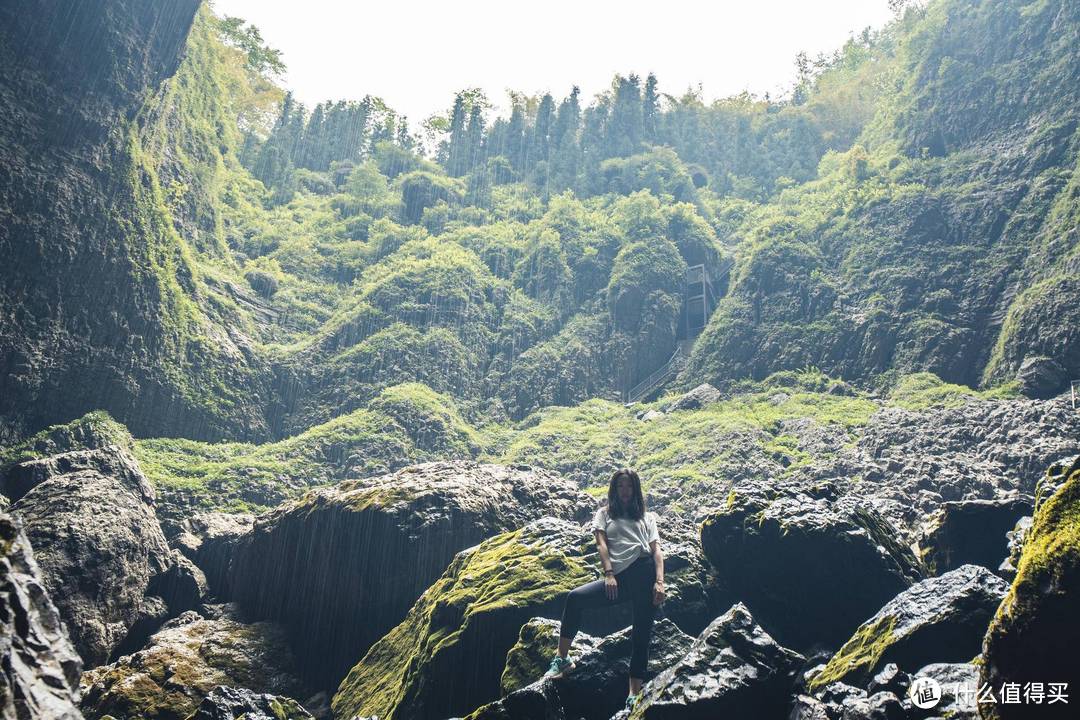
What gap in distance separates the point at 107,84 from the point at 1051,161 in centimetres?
3221

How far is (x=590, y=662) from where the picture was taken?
6.51 meters

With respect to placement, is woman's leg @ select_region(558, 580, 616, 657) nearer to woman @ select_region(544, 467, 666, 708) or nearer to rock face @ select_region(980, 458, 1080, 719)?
woman @ select_region(544, 467, 666, 708)

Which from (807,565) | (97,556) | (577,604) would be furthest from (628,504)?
(97,556)

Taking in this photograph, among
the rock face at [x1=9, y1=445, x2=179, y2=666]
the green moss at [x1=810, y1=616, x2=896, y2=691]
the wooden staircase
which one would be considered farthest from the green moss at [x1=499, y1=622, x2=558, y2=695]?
the wooden staircase

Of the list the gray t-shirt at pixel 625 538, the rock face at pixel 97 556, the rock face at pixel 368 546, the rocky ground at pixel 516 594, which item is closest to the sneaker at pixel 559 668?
the rocky ground at pixel 516 594

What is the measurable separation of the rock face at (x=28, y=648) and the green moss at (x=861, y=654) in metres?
5.71

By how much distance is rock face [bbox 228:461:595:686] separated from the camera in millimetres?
11758

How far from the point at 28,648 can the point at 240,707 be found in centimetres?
297

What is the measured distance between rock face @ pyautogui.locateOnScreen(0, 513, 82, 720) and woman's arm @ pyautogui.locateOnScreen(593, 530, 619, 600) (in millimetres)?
3646

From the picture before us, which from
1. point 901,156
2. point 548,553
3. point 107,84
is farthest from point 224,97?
point 548,553

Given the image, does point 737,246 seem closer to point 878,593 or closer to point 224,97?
point 224,97

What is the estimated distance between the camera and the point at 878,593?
8516 millimetres

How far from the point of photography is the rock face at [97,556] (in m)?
12.0

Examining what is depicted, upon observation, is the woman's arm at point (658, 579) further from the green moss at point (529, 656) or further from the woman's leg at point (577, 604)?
the green moss at point (529, 656)
